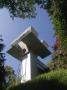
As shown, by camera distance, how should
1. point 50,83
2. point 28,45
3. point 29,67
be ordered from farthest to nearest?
point 28,45
point 29,67
point 50,83

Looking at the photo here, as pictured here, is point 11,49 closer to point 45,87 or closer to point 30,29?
point 30,29

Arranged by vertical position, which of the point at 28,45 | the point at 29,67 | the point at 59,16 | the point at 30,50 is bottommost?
the point at 29,67

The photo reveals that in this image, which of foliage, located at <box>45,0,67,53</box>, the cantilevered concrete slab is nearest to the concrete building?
the cantilevered concrete slab

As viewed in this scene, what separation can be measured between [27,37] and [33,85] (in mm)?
10091

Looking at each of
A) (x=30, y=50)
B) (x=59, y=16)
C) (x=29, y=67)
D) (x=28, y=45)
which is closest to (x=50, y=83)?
(x=59, y=16)

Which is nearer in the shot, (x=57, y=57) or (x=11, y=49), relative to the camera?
(x=57, y=57)

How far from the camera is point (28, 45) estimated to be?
853 inches

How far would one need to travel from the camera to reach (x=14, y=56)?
22.8 meters

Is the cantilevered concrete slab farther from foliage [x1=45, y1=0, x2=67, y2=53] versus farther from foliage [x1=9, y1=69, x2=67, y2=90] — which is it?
foliage [x1=9, y1=69, x2=67, y2=90]

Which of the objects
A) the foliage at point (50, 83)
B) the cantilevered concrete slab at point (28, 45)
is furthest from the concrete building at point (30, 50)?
the foliage at point (50, 83)

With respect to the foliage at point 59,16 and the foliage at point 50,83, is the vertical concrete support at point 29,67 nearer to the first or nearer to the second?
the foliage at point 59,16

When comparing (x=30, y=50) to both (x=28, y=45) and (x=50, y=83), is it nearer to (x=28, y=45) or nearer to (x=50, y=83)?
(x=28, y=45)

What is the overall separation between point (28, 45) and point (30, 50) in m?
0.37

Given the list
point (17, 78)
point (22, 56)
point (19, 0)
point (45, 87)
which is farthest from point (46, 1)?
point (45, 87)
